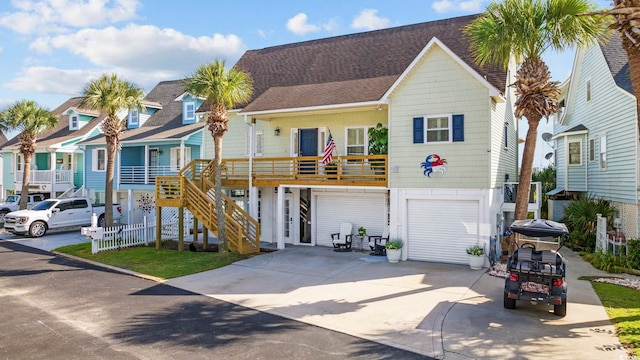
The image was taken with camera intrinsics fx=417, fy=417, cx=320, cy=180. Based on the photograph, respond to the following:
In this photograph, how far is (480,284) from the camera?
41.2 ft

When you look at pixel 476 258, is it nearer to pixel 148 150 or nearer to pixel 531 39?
pixel 531 39

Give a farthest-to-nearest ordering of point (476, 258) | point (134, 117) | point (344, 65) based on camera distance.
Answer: point (134, 117)
point (344, 65)
point (476, 258)

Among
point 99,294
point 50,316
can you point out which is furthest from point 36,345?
point 99,294

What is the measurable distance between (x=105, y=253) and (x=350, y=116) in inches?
490

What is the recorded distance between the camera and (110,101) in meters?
20.9

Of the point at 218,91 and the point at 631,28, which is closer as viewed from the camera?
the point at 631,28

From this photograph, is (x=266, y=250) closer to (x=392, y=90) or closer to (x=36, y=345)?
(x=392, y=90)

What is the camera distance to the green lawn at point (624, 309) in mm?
8062

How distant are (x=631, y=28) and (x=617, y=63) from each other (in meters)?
13.1

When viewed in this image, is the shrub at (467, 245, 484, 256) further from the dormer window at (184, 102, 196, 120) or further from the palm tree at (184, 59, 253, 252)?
the dormer window at (184, 102, 196, 120)

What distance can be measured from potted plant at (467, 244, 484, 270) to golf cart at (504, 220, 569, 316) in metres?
4.51

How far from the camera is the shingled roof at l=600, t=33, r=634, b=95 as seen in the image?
58.2 feet

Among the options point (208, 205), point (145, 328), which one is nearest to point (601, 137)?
point (208, 205)

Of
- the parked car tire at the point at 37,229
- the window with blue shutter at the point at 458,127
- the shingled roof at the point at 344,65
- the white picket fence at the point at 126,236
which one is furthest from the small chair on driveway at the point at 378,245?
the parked car tire at the point at 37,229
